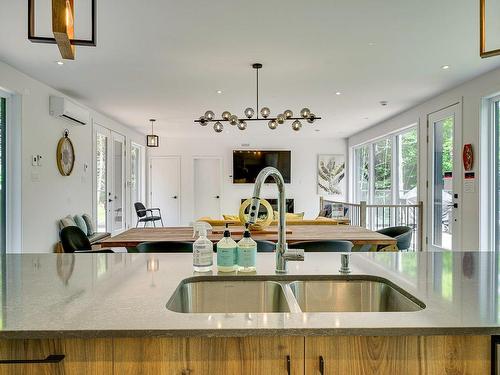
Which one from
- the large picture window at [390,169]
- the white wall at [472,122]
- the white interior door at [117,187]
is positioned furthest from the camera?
the white interior door at [117,187]

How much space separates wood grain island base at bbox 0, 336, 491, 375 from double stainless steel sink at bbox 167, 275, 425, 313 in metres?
0.44

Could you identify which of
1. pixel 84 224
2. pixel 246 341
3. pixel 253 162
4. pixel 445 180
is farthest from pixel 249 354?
pixel 253 162

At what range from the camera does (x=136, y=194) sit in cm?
905

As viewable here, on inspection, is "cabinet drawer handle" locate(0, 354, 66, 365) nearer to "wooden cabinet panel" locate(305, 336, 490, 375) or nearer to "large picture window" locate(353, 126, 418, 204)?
"wooden cabinet panel" locate(305, 336, 490, 375)

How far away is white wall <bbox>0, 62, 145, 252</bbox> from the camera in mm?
4266

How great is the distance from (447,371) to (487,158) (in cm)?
411

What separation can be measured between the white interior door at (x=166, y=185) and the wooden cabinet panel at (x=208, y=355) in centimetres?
913

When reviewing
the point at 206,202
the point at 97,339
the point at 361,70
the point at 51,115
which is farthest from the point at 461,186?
the point at 206,202

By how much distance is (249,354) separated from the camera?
92 cm

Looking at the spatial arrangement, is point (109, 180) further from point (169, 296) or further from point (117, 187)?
point (169, 296)

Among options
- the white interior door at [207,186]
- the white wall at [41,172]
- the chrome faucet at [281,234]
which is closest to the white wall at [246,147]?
the white interior door at [207,186]

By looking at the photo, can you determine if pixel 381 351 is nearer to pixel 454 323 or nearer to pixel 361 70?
pixel 454 323

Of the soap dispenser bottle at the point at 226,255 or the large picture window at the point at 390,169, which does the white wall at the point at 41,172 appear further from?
the large picture window at the point at 390,169

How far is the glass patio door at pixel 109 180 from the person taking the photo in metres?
6.62
